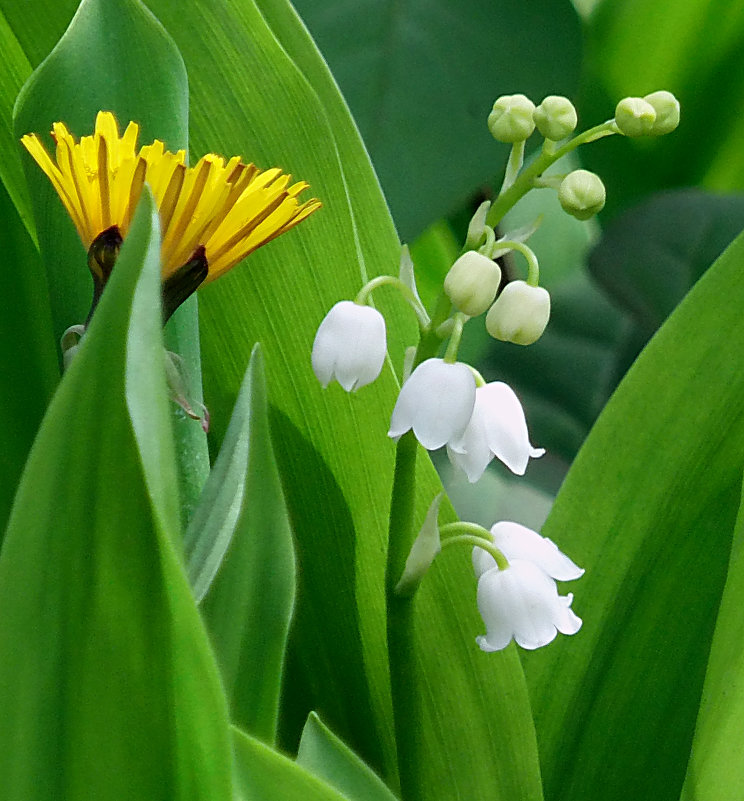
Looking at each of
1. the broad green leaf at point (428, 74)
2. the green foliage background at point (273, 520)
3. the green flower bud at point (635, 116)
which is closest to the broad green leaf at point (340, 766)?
the green foliage background at point (273, 520)

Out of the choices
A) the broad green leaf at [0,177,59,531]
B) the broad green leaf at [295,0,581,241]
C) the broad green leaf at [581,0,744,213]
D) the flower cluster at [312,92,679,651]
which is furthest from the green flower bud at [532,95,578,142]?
the broad green leaf at [581,0,744,213]

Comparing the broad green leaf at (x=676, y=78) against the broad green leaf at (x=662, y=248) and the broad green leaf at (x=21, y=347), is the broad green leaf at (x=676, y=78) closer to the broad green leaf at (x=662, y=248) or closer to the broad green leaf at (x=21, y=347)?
the broad green leaf at (x=662, y=248)

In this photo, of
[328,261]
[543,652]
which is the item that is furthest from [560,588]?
[328,261]

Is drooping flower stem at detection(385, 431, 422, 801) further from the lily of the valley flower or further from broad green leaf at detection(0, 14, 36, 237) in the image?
broad green leaf at detection(0, 14, 36, 237)

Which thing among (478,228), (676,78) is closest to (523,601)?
(478,228)

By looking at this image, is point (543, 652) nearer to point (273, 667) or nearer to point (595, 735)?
point (595, 735)

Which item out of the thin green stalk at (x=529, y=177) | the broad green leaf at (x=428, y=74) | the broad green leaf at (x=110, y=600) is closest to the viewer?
the broad green leaf at (x=110, y=600)
